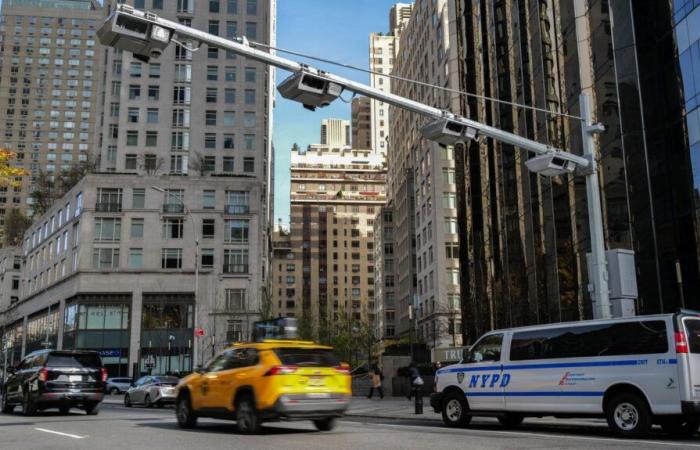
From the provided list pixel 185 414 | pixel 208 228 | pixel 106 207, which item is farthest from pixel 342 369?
pixel 106 207

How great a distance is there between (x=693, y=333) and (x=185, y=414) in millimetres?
10205

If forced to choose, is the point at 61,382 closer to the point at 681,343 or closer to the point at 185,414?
the point at 185,414

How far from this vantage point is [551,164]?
651 inches

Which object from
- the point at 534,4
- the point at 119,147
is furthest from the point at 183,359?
the point at 534,4

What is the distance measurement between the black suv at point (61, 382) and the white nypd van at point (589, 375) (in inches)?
404

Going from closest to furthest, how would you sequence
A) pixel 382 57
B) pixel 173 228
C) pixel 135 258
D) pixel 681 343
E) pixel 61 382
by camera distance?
1. pixel 681 343
2. pixel 61 382
3. pixel 135 258
4. pixel 173 228
5. pixel 382 57

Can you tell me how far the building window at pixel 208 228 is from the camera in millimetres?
75312

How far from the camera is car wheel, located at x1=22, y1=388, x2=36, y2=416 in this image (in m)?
20.5

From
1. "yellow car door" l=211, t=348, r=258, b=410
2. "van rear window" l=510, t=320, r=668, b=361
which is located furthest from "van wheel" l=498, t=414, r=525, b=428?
"yellow car door" l=211, t=348, r=258, b=410

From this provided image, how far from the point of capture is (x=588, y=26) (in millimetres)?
35875

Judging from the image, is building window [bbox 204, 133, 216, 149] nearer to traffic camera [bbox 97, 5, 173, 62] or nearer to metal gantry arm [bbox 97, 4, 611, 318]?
metal gantry arm [bbox 97, 4, 611, 318]

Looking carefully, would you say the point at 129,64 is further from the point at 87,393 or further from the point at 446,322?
the point at 87,393

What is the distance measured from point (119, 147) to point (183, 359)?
26.3 meters

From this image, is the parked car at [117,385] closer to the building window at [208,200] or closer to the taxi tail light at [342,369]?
the building window at [208,200]
